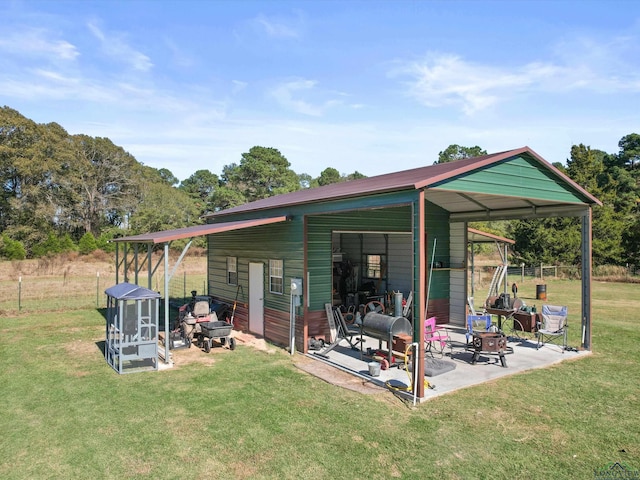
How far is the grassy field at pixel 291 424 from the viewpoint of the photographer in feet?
14.4

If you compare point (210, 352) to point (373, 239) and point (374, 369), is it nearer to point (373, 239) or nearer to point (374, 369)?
point (374, 369)

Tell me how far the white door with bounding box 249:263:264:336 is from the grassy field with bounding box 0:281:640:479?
2183 mm

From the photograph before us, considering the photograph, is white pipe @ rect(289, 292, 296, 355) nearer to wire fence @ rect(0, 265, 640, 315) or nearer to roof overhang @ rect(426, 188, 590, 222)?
roof overhang @ rect(426, 188, 590, 222)

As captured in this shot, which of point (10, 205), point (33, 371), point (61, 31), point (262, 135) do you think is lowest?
point (33, 371)

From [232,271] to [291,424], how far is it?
7.03m

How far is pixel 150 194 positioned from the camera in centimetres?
4097

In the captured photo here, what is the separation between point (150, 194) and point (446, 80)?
33.8 metres

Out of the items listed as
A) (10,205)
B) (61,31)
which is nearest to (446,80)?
(61,31)

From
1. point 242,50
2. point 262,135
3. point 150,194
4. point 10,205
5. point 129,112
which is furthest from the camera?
point 262,135

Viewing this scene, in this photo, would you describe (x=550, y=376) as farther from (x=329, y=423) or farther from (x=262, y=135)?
(x=262, y=135)

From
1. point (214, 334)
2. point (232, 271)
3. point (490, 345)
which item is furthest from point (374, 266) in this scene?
point (214, 334)

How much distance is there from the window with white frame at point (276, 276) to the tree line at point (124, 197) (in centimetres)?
2135

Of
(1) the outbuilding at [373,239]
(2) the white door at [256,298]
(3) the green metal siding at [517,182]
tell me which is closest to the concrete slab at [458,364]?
(1) the outbuilding at [373,239]

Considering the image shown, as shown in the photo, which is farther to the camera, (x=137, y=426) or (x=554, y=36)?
(x=554, y=36)
